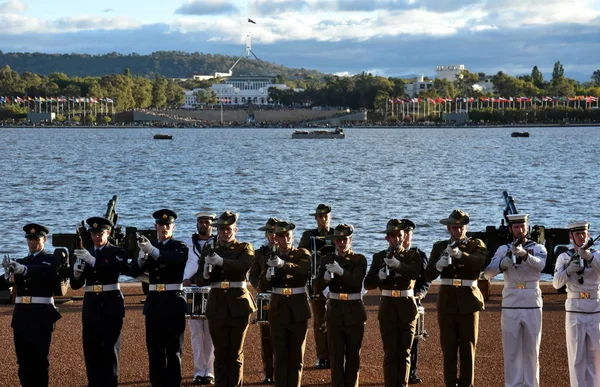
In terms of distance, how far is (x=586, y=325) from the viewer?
14.9 metres

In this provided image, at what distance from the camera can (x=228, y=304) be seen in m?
15.4

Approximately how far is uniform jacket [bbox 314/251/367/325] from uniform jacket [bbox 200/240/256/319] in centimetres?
101

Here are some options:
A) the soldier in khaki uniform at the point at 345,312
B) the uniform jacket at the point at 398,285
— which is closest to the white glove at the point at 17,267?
the soldier in khaki uniform at the point at 345,312

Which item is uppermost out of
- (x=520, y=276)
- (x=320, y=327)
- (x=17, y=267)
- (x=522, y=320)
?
(x=17, y=267)

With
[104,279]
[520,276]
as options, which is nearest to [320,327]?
[520,276]

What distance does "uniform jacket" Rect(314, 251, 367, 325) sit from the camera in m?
15.0

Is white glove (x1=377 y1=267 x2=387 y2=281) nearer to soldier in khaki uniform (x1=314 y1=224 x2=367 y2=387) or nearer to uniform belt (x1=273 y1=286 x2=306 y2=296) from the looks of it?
soldier in khaki uniform (x1=314 y1=224 x2=367 y2=387)

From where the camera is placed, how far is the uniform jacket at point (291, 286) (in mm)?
15125

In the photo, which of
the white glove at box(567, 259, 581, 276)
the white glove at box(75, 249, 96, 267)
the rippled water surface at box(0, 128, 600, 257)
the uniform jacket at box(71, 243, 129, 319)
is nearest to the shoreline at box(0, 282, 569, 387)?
the uniform jacket at box(71, 243, 129, 319)

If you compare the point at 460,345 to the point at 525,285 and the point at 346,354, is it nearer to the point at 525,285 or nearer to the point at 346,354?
the point at 525,285

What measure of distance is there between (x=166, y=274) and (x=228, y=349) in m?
1.30

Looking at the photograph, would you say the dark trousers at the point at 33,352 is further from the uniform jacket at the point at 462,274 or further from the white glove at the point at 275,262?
the uniform jacket at the point at 462,274

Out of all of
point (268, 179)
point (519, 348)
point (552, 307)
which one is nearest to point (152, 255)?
point (519, 348)

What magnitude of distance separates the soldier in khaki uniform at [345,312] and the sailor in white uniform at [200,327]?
2.11 meters
